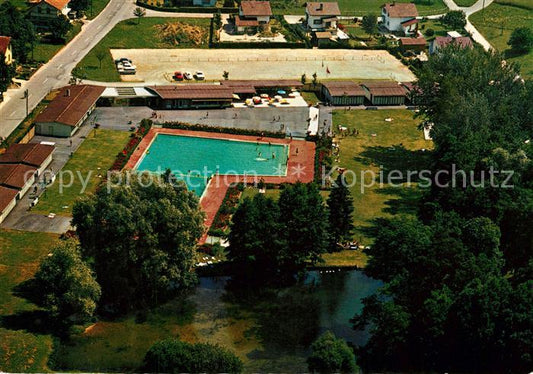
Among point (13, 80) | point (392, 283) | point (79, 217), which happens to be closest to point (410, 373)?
point (392, 283)

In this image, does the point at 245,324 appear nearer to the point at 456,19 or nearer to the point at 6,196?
the point at 6,196

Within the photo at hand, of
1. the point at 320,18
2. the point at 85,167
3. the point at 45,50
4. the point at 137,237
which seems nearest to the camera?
the point at 137,237

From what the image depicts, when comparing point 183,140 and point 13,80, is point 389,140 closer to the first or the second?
point 183,140

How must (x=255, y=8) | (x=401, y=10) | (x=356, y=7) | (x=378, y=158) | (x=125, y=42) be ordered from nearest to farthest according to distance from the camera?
(x=378, y=158)
(x=125, y=42)
(x=255, y=8)
(x=401, y=10)
(x=356, y=7)

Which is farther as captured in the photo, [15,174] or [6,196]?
[15,174]

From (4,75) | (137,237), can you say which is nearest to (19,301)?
(137,237)

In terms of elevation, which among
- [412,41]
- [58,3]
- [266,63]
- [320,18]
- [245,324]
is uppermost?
[58,3]

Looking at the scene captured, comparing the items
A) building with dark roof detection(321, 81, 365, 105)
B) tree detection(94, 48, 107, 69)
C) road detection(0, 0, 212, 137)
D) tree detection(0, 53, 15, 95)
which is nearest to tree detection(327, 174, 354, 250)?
building with dark roof detection(321, 81, 365, 105)

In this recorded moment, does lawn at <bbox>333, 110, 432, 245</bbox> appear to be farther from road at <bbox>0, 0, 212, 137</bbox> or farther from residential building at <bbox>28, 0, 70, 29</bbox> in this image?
residential building at <bbox>28, 0, 70, 29</bbox>
